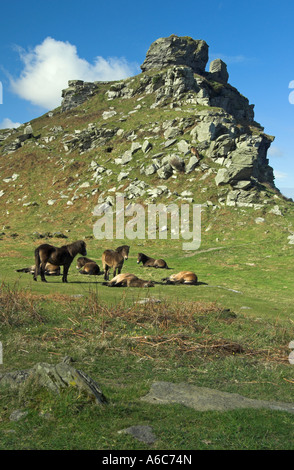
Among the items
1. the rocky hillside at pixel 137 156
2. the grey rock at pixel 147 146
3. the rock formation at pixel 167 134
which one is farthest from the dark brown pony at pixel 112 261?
the grey rock at pixel 147 146

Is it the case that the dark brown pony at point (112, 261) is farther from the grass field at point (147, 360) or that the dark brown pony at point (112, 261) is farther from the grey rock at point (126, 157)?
the grey rock at point (126, 157)

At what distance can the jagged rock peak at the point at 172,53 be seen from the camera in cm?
9762

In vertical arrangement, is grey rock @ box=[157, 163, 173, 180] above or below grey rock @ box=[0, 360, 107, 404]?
above

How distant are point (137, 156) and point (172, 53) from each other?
55.1m

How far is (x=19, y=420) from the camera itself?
5637 millimetres

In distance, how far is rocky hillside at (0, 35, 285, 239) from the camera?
49500 millimetres

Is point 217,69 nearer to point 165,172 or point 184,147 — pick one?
point 184,147

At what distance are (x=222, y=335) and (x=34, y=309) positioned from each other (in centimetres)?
646

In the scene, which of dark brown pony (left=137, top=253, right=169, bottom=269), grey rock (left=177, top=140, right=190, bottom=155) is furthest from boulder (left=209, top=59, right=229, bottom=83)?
dark brown pony (left=137, top=253, right=169, bottom=269)

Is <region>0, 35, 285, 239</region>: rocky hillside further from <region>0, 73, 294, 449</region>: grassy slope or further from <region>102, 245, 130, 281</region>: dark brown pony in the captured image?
<region>102, 245, 130, 281</region>: dark brown pony

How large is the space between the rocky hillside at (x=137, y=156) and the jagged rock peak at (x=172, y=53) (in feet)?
5.44

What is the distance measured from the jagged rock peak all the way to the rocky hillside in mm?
1657

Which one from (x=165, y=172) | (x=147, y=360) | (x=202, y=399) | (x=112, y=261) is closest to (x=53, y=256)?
(x=112, y=261)

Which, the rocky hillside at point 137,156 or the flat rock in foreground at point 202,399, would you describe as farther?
the rocky hillside at point 137,156
